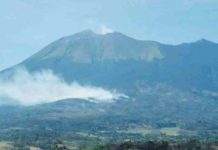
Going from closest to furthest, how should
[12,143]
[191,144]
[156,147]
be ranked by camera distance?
[156,147] → [191,144] → [12,143]

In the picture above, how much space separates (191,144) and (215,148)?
5.86m

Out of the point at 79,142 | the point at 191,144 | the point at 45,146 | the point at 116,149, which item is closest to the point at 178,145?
the point at 191,144

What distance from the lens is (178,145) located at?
439 feet

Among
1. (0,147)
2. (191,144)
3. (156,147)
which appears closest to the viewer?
(156,147)

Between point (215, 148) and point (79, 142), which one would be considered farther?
point (79, 142)

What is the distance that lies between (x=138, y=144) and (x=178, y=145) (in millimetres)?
9273

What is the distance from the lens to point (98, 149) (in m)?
135

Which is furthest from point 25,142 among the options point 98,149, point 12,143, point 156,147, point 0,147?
point 156,147

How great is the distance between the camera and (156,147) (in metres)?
128

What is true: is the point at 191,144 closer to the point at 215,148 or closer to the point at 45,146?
the point at 215,148

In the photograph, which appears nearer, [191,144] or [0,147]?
[191,144]

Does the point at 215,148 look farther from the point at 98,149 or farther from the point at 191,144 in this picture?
the point at 98,149

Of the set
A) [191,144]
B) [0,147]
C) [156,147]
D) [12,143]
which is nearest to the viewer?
[156,147]

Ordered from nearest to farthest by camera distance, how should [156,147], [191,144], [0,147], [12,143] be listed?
1. [156,147]
2. [191,144]
3. [0,147]
4. [12,143]
